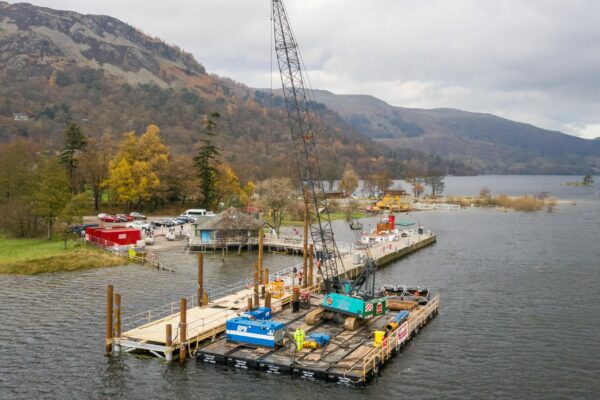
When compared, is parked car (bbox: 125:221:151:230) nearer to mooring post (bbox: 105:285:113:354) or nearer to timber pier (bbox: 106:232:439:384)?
timber pier (bbox: 106:232:439:384)

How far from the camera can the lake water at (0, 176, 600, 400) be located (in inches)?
1276

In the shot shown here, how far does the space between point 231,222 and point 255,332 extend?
4556 cm

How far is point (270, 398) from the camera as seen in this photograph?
1220 inches

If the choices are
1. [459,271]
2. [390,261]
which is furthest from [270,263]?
[459,271]

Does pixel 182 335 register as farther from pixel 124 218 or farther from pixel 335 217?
pixel 335 217

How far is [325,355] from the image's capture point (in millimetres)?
35406

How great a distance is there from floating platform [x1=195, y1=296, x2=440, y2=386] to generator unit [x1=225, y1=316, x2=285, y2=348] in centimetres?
39

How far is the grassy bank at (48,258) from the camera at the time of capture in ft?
202

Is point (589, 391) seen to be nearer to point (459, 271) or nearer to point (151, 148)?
point (459, 271)

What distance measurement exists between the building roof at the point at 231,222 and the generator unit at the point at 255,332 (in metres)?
43.3

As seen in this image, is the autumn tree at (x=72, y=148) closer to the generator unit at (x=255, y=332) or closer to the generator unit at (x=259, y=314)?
the generator unit at (x=259, y=314)

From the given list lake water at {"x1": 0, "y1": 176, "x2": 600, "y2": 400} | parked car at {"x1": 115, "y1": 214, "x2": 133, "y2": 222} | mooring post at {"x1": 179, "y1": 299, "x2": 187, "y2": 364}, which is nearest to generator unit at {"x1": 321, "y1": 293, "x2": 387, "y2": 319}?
lake water at {"x1": 0, "y1": 176, "x2": 600, "y2": 400}

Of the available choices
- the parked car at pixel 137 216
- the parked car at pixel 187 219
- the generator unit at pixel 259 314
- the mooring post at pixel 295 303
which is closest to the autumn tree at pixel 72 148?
the parked car at pixel 137 216

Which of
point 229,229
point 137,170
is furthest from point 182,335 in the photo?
point 137,170
